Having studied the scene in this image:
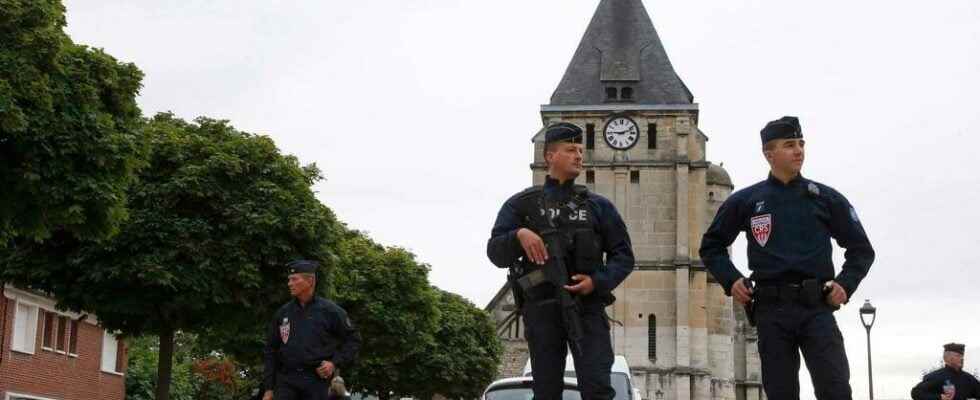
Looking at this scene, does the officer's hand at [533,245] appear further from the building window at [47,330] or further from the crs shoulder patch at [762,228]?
the building window at [47,330]

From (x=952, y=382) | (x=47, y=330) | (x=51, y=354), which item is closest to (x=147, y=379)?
(x=51, y=354)

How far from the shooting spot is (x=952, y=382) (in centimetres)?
1652

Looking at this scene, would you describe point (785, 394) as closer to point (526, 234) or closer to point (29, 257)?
point (526, 234)

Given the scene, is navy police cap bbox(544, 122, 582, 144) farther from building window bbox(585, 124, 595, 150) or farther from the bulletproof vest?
building window bbox(585, 124, 595, 150)

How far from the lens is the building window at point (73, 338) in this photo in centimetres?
4438

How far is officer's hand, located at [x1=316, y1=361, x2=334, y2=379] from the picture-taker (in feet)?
41.3

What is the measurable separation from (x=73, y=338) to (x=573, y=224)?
Answer: 1495 inches

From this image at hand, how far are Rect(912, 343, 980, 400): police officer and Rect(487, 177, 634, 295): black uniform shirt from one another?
324 inches

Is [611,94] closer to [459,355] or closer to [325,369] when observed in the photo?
[459,355]

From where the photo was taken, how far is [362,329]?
51906 mm

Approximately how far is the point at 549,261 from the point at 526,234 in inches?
9.1

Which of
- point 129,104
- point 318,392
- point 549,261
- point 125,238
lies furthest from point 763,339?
point 125,238

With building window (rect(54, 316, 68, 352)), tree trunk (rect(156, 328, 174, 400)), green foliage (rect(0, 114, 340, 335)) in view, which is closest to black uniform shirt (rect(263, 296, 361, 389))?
green foliage (rect(0, 114, 340, 335))

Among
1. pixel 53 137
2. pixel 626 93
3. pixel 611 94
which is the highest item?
pixel 626 93
